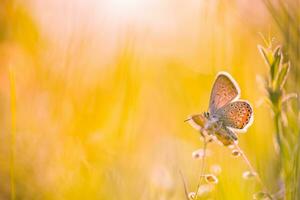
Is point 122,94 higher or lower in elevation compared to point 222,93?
lower

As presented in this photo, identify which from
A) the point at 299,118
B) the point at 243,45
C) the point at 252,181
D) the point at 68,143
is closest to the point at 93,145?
the point at 68,143

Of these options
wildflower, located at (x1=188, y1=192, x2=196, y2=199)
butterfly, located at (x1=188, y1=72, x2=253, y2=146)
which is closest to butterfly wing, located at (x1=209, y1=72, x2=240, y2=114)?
butterfly, located at (x1=188, y1=72, x2=253, y2=146)

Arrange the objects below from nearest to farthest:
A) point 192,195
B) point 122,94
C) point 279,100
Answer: point 192,195 < point 279,100 < point 122,94

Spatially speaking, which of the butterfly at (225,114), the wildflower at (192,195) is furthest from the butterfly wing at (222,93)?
the wildflower at (192,195)

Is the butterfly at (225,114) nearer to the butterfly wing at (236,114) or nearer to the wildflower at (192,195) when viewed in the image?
the butterfly wing at (236,114)

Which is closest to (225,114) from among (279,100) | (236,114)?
(236,114)

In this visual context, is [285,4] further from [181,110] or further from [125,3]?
[125,3]

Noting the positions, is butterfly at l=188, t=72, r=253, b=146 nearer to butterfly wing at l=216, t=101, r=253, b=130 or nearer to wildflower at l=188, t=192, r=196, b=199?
butterfly wing at l=216, t=101, r=253, b=130

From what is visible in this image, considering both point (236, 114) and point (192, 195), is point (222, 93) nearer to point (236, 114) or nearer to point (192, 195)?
point (236, 114)
